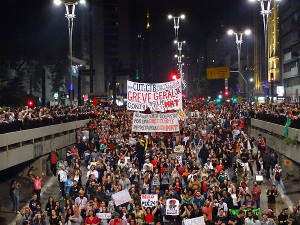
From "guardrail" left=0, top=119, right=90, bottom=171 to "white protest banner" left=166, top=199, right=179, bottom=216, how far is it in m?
7.52

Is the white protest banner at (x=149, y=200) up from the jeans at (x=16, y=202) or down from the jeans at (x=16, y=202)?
up

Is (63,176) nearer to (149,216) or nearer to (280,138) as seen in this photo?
(149,216)

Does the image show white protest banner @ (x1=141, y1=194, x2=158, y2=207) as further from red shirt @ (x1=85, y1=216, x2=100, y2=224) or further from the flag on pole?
the flag on pole

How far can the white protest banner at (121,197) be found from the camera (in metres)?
15.0

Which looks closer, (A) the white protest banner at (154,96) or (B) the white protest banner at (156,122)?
(B) the white protest banner at (156,122)

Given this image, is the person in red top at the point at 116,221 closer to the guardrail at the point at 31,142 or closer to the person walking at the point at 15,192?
the person walking at the point at 15,192

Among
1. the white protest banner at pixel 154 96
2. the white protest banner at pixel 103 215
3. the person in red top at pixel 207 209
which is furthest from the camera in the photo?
the white protest banner at pixel 154 96

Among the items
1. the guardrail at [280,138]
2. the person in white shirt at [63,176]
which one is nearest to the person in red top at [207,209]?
the person in white shirt at [63,176]

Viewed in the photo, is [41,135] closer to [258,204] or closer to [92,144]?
[92,144]

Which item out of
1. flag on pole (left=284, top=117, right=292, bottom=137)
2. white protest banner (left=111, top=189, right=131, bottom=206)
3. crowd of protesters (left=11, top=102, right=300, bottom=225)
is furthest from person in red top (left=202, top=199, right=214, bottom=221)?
flag on pole (left=284, top=117, right=292, bottom=137)

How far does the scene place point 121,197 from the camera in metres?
15.0

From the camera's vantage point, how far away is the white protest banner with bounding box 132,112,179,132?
886 inches

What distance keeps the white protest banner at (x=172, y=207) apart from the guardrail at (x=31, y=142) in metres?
7.52

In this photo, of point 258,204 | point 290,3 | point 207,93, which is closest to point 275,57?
point 290,3
